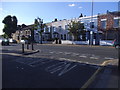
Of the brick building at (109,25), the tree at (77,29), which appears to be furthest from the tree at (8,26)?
the brick building at (109,25)

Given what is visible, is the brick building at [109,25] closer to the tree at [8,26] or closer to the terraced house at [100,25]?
the terraced house at [100,25]

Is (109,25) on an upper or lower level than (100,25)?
lower

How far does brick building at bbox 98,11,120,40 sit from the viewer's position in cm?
3306

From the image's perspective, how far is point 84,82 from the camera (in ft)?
21.3

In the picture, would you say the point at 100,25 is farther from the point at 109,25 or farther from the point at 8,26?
the point at 8,26

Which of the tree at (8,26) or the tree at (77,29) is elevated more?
the tree at (8,26)

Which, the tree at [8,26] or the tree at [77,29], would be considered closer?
the tree at [77,29]

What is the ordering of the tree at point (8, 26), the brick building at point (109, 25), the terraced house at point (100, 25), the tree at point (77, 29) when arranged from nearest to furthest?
the brick building at point (109, 25) → the terraced house at point (100, 25) → the tree at point (77, 29) → the tree at point (8, 26)

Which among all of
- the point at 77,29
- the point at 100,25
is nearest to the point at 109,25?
the point at 100,25

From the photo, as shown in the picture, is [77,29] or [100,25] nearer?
[100,25]

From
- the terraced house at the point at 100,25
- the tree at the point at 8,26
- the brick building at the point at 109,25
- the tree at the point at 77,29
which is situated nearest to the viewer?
the brick building at the point at 109,25

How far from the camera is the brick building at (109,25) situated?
3306 centimetres

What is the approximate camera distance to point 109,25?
33969 mm

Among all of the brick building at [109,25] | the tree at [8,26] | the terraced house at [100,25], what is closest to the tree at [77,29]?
the terraced house at [100,25]
